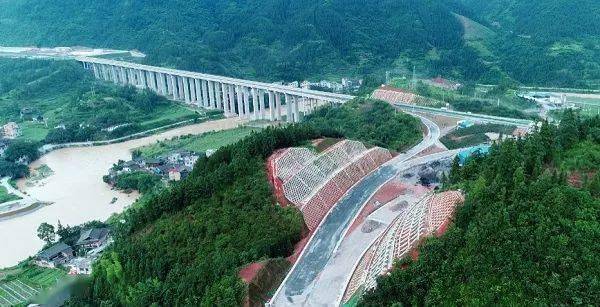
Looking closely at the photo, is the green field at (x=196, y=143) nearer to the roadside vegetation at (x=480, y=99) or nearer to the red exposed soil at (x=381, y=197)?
the roadside vegetation at (x=480, y=99)

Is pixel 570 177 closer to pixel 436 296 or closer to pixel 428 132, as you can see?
pixel 436 296

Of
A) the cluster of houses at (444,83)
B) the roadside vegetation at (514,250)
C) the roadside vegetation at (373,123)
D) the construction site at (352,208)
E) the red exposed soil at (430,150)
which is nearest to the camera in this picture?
the roadside vegetation at (514,250)

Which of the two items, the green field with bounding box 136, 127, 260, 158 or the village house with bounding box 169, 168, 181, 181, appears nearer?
the village house with bounding box 169, 168, 181, 181

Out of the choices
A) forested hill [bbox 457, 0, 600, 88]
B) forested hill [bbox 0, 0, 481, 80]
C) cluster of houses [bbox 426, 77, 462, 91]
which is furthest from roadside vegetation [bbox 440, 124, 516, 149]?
forested hill [bbox 0, 0, 481, 80]

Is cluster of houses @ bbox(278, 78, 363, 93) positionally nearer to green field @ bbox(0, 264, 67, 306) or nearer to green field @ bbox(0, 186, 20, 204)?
green field @ bbox(0, 186, 20, 204)

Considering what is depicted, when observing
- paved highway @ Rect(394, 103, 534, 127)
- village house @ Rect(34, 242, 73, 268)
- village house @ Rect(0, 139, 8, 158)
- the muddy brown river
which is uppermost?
paved highway @ Rect(394, 103, 534, 127)

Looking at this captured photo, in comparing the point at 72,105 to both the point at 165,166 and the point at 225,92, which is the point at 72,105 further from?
the point at 165,166

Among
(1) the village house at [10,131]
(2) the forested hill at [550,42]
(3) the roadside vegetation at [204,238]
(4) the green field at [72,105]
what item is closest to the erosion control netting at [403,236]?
(3) the roadside vegetation at [204,238]
